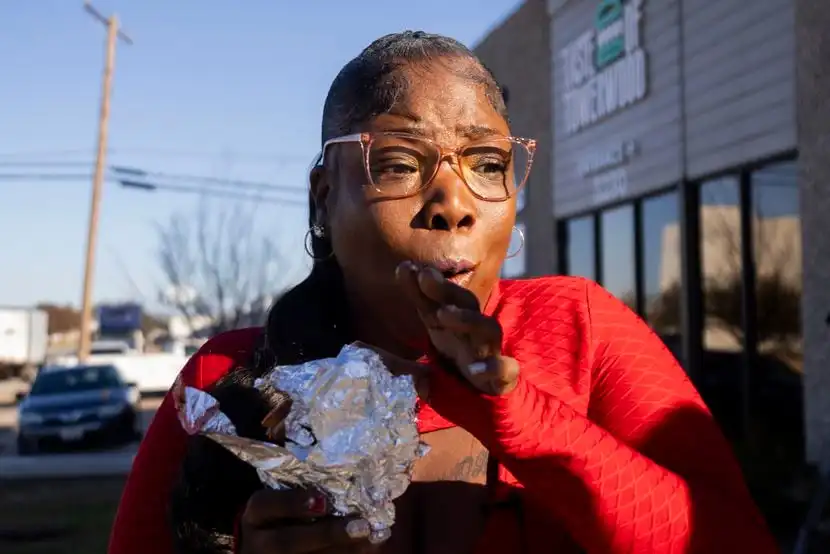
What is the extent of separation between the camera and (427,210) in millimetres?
1235

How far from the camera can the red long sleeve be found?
108cm

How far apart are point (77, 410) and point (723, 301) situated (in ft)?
35.1

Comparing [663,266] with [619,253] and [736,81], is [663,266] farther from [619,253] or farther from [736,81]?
[736,81]

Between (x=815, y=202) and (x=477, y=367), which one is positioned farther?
(x=815, y=202)

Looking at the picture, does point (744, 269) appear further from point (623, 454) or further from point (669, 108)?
point (623, 454)

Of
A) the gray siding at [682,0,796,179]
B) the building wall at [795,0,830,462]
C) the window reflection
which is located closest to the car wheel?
the window reflection

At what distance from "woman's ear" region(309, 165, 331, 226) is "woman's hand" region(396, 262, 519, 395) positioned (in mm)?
476

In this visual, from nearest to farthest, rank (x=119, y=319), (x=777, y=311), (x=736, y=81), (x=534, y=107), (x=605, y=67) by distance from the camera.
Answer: (x=777, y=311), (x=736, y=81), (x=605, y=67), (x=534, y=107), (x=119, y=319)

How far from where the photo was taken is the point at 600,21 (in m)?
10.4

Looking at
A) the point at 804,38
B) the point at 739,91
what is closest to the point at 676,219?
the point at 739,91

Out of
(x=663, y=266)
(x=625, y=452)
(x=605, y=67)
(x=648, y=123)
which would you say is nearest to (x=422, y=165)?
(x=625, y=452)

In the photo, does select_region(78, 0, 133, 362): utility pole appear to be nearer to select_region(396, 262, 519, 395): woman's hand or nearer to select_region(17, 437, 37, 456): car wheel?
select_region(17, 437, 37, 456): car wheel

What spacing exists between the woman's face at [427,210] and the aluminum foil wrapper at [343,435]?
201 mm

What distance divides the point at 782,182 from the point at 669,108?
188 centimetres
